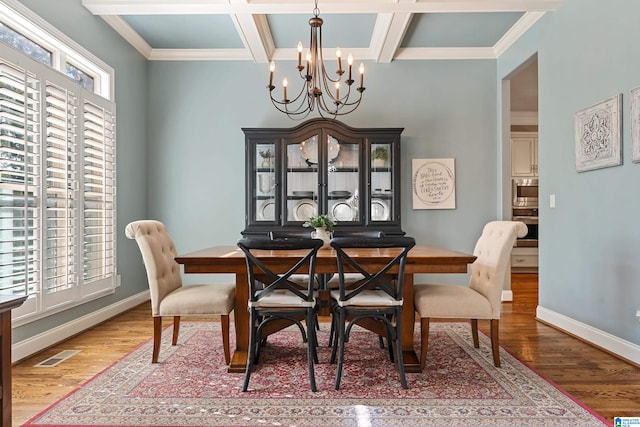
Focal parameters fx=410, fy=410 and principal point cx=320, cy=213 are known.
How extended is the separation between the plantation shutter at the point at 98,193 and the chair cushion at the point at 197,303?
129cm

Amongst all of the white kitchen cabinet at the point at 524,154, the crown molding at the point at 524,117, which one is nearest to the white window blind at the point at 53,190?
the crown molding at the point at 524,117

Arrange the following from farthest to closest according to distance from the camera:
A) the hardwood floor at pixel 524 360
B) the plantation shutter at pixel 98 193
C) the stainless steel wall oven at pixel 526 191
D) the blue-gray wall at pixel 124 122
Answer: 1. the stainless steel wall oven at pixel 526 191
2. the plantation shutter at pixel 98 193
3. the blue-gray wall at pixel 124 122
4. the hardwood floor at pixel 524 360

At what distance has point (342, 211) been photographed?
429cm

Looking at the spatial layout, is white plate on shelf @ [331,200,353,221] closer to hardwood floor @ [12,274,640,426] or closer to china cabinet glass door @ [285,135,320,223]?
china cabinet glass door @ [285,135,320,223]

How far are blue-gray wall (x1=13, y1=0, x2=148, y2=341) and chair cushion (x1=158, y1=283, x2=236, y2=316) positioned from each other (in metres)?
1.14

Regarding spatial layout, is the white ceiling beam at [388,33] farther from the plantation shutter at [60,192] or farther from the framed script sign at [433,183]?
the plantation shutter at [60,192]


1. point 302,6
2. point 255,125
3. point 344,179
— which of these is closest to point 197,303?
point 344,179

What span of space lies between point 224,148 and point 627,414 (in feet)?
13.3

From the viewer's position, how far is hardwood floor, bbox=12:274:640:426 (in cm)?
205

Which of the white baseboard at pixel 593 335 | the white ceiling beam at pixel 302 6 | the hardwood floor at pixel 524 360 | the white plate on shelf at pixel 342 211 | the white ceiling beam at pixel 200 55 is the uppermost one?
the white ceiling beam at pixel 200 55

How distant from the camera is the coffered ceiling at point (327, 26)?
327 cm

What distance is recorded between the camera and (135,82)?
4352 millimetres

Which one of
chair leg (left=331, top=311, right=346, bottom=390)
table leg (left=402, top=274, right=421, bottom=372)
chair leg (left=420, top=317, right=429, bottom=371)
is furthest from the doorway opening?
chair leg (left=331, top=311, right=346, bottom=390)

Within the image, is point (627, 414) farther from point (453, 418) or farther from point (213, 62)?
point (213, 62)
